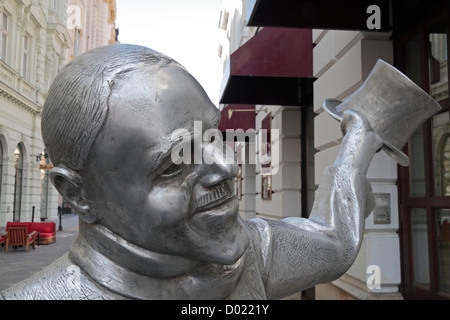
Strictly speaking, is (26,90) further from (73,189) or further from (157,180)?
(157,180)

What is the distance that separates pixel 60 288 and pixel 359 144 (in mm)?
849

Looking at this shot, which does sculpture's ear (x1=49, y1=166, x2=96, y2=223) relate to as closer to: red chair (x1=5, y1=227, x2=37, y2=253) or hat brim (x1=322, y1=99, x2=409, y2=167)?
hat brim (x1=322, y1=99, x2=409, y2=167)

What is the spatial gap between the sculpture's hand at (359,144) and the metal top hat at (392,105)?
0.03 metres

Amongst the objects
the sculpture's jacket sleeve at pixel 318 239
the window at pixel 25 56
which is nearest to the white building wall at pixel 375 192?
the sculpture's jacket sleeve at pixel 318 239

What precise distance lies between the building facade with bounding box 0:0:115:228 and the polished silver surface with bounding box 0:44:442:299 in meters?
13.7

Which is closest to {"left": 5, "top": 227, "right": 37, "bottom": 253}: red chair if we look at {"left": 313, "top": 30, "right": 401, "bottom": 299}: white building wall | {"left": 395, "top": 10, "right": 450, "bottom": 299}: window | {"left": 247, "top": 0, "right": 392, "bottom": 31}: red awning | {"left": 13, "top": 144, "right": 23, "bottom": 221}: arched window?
{"left": 13, "top": 144, "right": 23, "bottom": 221}: arched window

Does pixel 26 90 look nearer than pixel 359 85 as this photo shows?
No

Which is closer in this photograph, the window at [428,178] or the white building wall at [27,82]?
the window at [428,178]

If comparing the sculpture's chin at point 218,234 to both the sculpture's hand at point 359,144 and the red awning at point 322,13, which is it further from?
the red awning at point 322,13

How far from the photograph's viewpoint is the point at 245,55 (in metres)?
4.67

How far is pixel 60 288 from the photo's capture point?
76cm

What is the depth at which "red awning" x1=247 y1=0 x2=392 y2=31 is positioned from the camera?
352 cm

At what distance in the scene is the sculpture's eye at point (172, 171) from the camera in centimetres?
69

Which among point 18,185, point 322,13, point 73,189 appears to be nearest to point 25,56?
point 18,185
